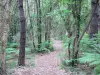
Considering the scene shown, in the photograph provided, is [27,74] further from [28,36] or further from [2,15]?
[28,36]

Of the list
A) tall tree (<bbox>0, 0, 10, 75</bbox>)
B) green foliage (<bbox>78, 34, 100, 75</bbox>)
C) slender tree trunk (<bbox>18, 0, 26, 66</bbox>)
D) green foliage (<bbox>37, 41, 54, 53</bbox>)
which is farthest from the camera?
green foliage (<bbox>37, 41, 54, 53</bbox>)

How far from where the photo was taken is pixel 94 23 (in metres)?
8.41

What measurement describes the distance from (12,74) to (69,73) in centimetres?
235

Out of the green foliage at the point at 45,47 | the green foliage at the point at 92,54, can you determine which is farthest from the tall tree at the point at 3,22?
the green foliage at the point at 45,47

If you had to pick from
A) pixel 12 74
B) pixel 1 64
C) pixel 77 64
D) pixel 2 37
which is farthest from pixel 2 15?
pixel 77 64

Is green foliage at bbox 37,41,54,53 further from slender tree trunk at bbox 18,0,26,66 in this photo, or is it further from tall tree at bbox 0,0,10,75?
tall tree at bbox 0,0,10,75

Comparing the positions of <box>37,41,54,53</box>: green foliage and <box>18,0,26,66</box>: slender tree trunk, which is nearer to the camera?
<box>18,0,26,66</box>: slender tree trunk

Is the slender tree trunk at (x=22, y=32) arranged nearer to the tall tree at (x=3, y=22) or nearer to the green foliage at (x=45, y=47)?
the tall tree at (x=3, y=22)

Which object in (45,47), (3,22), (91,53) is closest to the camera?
(3,22)

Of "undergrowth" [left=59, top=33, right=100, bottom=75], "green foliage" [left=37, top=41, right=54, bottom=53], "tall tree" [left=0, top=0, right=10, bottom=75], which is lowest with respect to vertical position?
"green foliage" [left=37, top=41, right=54, bottom=53]

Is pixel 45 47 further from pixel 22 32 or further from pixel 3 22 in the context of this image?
pixel 3 22

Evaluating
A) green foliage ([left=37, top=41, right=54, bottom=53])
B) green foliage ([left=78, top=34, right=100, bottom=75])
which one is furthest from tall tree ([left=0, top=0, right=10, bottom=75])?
green foliage ([left=37, top=41, right=54, bottom=53])

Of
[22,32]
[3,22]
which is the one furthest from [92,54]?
[22,32]

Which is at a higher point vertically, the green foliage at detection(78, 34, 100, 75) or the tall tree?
the tall tree
